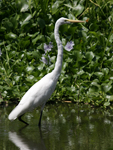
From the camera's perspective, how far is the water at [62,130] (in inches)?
122

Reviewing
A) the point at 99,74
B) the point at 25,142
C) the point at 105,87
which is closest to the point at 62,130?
the point at 25,142

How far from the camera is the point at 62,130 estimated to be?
144 inches

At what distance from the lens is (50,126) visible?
3.88 meters

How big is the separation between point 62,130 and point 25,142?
593 millimetres

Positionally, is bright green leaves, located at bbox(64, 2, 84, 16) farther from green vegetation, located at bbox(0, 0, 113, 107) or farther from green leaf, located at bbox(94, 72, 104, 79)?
green leaf, located at bbox(94, 72, 104, 79)

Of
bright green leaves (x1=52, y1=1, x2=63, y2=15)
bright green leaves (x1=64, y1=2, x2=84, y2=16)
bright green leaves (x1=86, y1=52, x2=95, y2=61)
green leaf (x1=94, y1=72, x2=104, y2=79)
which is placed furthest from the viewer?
bright green leaves (x1=52, y1=1, x2=63, y2=15)

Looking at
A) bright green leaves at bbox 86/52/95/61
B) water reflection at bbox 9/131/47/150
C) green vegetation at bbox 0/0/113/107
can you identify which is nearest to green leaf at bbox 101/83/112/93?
green vegetation at bbox 0/0/113/107

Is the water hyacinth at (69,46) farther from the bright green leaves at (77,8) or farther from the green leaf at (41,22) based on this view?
the green leaf at (41,22)

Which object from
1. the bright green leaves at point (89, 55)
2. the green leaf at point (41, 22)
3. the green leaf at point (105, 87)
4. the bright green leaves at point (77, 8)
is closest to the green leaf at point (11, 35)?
the green leaf at point (41, 22)

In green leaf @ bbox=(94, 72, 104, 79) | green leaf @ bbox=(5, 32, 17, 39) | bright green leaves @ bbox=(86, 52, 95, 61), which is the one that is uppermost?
green leaf @ bbox=(5, 32, 17, 39)

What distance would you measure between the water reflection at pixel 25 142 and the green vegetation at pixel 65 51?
159 centimetres

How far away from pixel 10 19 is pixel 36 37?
2.62 ft

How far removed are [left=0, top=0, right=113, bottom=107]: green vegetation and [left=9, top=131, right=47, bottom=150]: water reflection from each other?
1591 millimetres

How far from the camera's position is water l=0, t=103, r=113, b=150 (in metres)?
3.11
